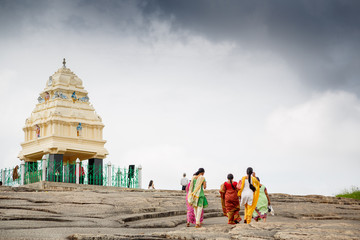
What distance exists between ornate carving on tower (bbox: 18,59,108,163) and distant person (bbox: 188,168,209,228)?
22.3m

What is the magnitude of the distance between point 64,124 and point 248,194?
2345 cm

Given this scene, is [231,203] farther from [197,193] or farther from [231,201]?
[197,193]

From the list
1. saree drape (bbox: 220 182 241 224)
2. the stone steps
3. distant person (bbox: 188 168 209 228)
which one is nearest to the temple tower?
the stone steps

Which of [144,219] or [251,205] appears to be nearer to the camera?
[251,205]

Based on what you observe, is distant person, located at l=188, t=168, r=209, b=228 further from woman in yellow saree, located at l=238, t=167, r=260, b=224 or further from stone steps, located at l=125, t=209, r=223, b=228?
woman in yellow saree, located at l=238, t=167, r=260, b=224

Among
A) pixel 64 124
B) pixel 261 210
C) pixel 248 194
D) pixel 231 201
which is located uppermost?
pixel 64 124

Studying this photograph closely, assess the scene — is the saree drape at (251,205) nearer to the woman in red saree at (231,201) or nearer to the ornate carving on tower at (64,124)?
the woman in red saree at (231,201)

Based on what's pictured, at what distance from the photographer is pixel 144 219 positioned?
60.7ft

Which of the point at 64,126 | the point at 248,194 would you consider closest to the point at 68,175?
the point at 64,126

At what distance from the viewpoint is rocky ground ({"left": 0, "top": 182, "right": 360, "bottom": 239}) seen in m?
13.4

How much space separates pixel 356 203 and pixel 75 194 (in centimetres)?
1258

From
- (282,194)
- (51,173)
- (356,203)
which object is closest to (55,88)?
(51,173)

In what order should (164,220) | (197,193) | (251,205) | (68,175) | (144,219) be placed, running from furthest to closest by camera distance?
(68,175), (144,219), (164,220), (251,205), (197,193)

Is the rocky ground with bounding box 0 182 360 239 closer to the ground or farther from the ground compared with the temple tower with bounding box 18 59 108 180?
closer to the ground
